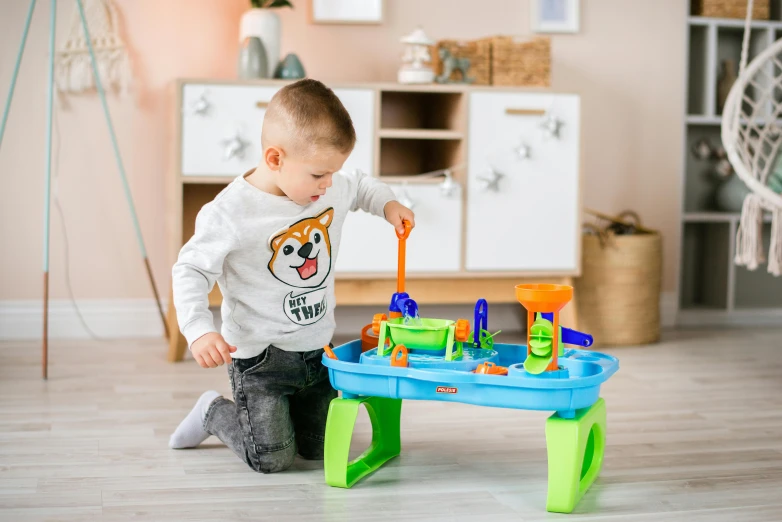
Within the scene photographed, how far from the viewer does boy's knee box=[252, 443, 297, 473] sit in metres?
1.50

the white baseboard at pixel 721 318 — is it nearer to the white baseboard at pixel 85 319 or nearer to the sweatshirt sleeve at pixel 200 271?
the white baseboard at pixel 85 319

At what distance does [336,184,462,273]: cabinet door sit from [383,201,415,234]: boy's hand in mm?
873

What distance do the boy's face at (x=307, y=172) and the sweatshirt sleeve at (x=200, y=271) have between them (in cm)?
12

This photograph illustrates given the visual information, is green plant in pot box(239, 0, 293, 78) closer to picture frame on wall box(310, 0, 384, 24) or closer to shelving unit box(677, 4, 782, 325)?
picture frame on wall box(310, 0, 384, 24)

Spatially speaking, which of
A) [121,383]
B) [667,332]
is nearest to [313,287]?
[121,383]

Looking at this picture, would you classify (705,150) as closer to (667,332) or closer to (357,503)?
(667,332)

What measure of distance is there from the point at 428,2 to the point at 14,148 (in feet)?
4.40

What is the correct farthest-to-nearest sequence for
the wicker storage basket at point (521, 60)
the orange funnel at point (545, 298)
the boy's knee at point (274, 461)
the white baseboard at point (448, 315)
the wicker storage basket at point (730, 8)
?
the wicker storage basket at point (730, 8), the white baseboard at point (448, 315), the wicker storage basket at point (521, 60), the boy's knee at point (274, 461), the orange funnel at point (545, 298)

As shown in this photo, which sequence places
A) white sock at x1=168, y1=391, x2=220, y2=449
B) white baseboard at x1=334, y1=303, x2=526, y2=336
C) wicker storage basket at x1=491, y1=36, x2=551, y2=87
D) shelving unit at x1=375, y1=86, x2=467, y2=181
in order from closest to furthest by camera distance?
white sock at x1=168, y1=391, x2=220, y2=449 < wicker storage basket at x1=491, y1=36, x2=551, y2=87 < shelving unit at x1=375, y1=86, x2=467, y2=181 < white baseboard at x1=334, y1=303, x2=526, y2=336

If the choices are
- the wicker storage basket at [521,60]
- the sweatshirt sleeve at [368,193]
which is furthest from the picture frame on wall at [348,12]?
the sweatshirt sleeve at [368,193]

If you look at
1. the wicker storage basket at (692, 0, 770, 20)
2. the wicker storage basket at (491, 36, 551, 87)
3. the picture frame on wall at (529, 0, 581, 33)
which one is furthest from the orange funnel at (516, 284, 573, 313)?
the wicker storage basket at (692, 0, 770, 20)

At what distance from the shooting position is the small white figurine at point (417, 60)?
2570 millimetres

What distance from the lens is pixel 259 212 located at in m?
1.47

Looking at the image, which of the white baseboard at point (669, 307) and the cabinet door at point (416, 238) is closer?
the cabinet door at point (416, 238)
